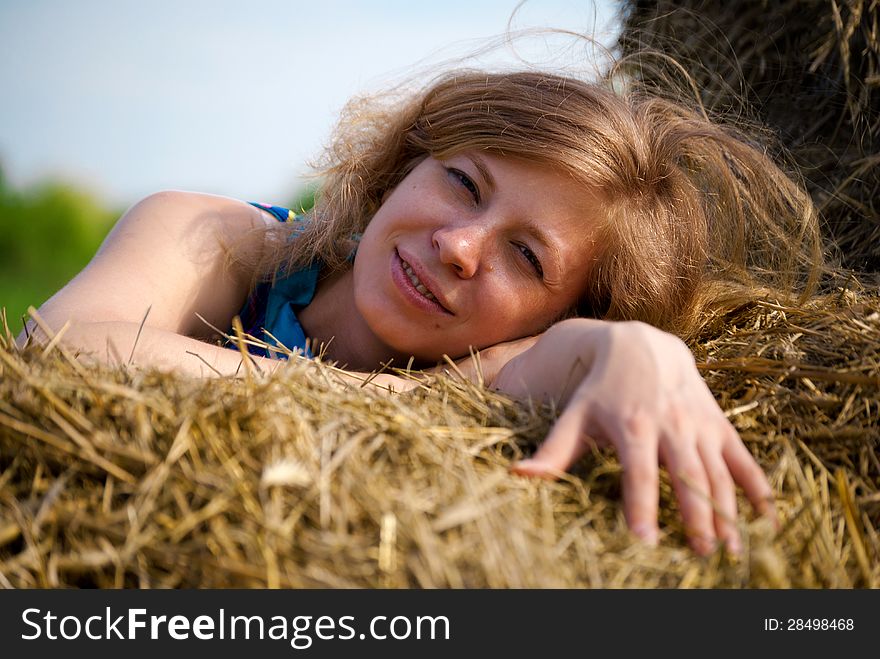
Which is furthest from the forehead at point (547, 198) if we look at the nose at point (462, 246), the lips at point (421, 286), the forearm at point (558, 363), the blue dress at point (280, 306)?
the blue dress at point (280, 306)

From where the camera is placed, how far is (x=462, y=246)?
1.78 m

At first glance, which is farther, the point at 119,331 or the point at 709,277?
the point at 709,277

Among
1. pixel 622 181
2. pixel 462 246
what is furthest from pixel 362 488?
pixel 622 181

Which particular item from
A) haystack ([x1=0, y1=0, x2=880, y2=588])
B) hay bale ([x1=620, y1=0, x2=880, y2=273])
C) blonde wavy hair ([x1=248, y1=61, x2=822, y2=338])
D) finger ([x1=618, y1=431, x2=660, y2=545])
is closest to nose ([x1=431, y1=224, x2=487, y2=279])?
blonde wavy hair ([x1=248, y1=61, x2=822, y2=338])

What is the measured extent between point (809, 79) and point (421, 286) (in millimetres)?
1777

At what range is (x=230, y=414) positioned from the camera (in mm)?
1049

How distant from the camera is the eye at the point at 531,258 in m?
1.90

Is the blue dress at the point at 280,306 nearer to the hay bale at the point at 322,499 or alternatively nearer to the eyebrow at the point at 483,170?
the eyebrow at the point at 483,170

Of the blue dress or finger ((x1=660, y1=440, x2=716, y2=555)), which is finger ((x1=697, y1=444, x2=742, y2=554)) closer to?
finger ((x1=660, y1=440, x2=716, y2=555))

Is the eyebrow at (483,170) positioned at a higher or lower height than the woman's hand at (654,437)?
higher

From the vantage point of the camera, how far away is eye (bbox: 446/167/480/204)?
1927mm
